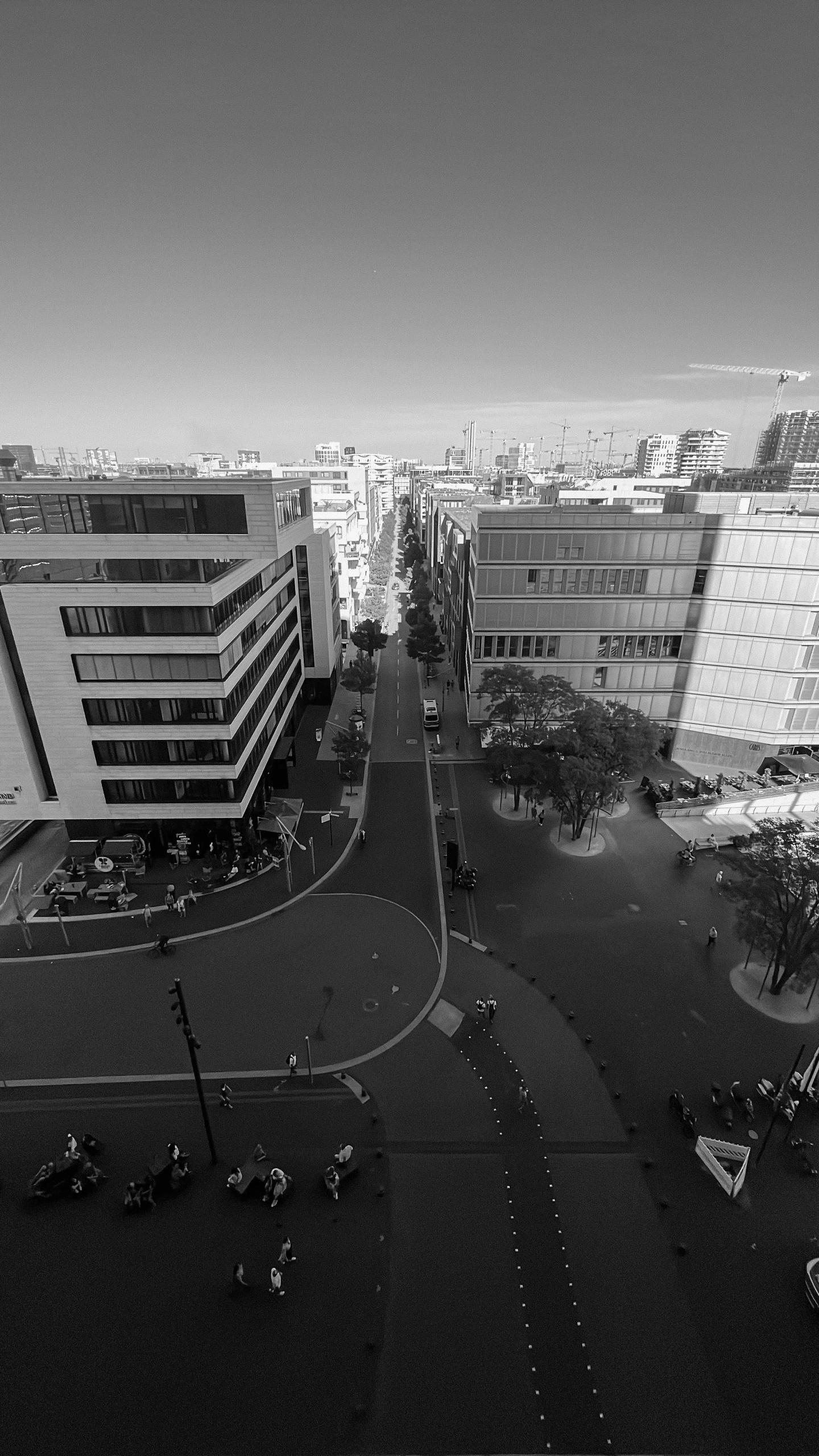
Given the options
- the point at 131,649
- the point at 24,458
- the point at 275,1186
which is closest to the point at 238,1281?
the point at 275,1186

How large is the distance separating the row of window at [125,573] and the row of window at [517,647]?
1100 inches

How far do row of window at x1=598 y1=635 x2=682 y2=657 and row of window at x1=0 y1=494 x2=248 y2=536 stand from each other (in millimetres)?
35374

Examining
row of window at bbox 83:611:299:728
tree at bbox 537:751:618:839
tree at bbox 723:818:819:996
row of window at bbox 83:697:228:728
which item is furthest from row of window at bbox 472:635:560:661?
tree at bbox 723:818:819:996

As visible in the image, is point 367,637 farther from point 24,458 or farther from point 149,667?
point 24,458

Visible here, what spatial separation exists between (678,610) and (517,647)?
15.0 metres

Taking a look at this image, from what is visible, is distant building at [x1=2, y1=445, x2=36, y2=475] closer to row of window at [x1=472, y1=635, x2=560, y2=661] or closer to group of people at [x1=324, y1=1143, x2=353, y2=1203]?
row of window at [x1=472, y1=635, x2=560, y2=661]

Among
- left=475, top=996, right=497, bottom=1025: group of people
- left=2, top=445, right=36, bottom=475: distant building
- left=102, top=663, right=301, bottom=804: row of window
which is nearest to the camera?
left=475, top=996, right=497, bottom=1025: group of people

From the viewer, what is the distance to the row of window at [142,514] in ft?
128

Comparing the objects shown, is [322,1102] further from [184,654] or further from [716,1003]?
[184,654]

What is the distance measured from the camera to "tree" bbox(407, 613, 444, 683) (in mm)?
80812

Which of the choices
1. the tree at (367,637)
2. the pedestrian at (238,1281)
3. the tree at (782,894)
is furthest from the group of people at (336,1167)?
the tree at (367,637)

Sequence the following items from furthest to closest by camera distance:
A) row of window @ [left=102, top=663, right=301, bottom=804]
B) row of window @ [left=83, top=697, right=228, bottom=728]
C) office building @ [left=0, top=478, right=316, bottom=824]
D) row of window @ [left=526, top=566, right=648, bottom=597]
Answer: row of window @ [left=526, top=566, right=648, bottom=597] < row of window @ [left=102, top=663, right=301, bottom=804] < row of window @ [left=83, top=697, right=228, bottom=728] < office building @ [left=0, top=478, right=316, bottom=824]

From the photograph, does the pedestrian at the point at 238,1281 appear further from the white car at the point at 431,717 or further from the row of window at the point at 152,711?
the white car at the point at 431,717

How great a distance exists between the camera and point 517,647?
59.5 metres
